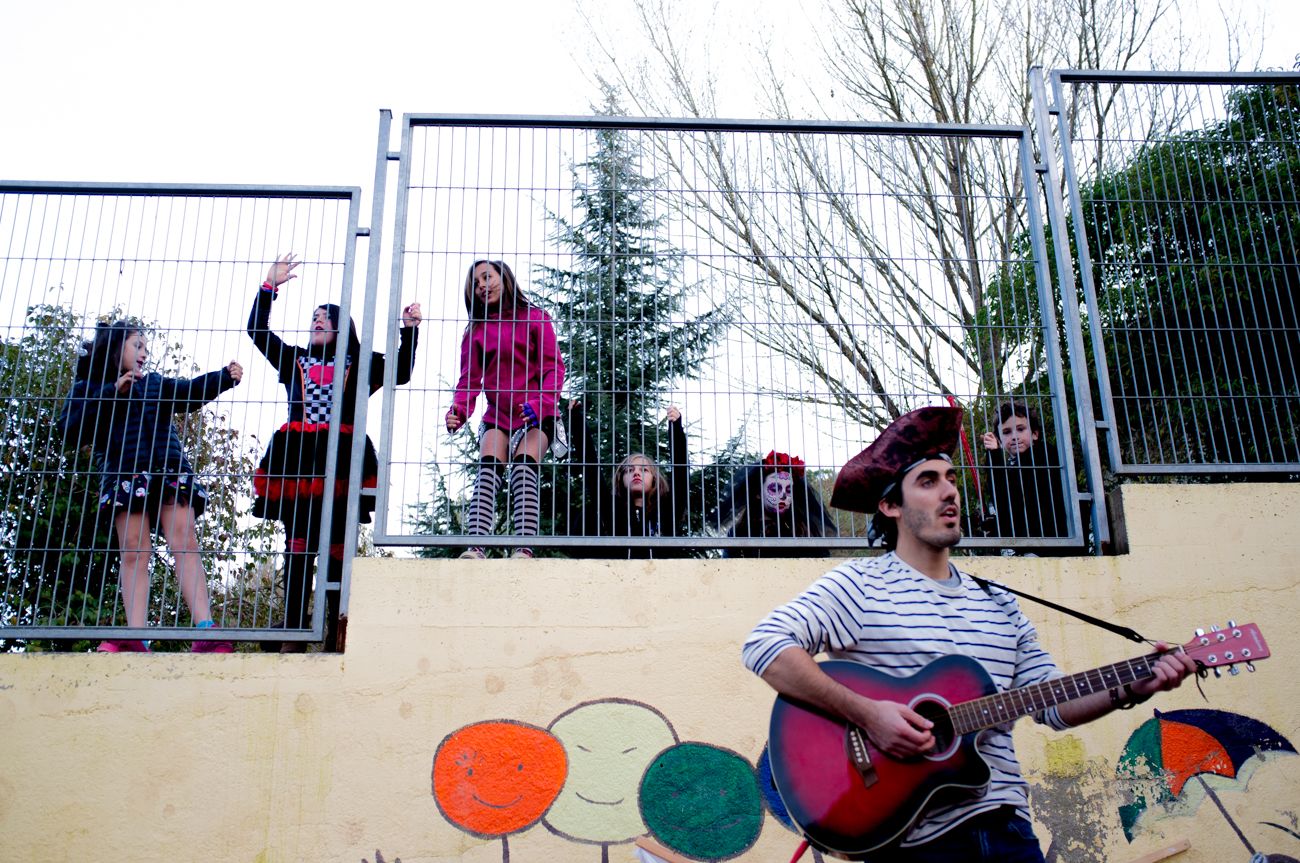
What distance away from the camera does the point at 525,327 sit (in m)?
5.07

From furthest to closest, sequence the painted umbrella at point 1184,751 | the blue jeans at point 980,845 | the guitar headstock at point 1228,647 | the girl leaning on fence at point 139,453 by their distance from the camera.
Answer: the girl leaning on fence at point 139,453 < the painted umbrella at point 1184,751 < the guitar headstock at point 1228,647 < the blue jeans at point 980,845

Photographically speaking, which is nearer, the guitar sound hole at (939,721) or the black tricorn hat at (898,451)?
the guitar sound hole at (939,721)

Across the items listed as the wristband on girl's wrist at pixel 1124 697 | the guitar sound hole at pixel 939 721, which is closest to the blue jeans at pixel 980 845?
the guitar sound hole at pixel 939 721

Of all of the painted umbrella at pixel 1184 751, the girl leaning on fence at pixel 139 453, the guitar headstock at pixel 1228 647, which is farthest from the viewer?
the girl leaning on fence at pixel 139 453

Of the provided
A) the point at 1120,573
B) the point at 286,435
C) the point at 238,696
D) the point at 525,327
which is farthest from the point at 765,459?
the point at 238,696

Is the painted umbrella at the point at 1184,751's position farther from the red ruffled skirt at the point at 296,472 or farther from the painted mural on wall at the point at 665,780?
the red ruffled skirt at the point at 296,472

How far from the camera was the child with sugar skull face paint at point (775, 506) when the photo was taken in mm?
4957

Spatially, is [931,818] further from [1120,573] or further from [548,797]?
[1120,573]

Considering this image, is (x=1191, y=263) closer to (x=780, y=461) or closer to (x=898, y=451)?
(x=780, y=461)

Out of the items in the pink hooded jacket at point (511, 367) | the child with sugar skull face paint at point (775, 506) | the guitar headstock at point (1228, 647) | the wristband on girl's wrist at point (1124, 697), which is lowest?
the wristband on girl's wrist at point (1124, 697)

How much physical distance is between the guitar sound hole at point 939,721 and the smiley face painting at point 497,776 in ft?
6.58

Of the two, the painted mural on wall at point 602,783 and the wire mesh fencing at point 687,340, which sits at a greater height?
the wire mesh fencing at point 687,340

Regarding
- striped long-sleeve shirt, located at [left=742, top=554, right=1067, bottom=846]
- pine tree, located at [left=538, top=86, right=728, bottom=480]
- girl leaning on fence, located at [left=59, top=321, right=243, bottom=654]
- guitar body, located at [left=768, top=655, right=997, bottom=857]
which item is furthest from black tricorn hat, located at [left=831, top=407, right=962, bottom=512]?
girl leaning on fence, located at [left=59, top=321, right=243, bottom=654]

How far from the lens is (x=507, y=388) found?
16.5 ft
